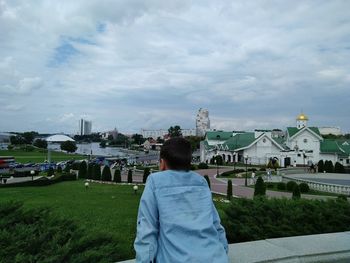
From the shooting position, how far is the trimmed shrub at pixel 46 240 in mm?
3875

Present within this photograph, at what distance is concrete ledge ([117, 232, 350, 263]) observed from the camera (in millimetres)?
4109

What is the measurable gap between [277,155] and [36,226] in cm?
6556

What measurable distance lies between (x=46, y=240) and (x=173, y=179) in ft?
7.17

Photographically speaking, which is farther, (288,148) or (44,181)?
(288,148)

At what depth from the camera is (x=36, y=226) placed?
177 inches

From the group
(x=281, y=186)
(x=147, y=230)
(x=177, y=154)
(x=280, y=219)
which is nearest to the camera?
(x=147, y=230)

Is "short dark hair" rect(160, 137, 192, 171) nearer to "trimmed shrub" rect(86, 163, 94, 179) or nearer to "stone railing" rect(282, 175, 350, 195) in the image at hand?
"stone railing" rect(282, 175, 350, 195)

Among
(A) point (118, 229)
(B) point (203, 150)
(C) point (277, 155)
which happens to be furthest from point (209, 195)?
(B) point (203, 150)

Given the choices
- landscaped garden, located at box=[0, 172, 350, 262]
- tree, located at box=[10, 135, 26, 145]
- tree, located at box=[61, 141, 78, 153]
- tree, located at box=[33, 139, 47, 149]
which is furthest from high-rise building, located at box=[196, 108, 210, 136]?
landscaped garden, located at box=[0, 172, 350, 262]

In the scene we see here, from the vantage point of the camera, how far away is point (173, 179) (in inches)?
110

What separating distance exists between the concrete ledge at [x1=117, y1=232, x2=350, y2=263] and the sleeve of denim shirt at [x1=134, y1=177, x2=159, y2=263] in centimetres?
143

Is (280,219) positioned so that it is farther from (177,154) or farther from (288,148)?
(288,148)

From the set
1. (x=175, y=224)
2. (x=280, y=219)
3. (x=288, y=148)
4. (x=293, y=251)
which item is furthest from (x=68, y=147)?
(x=175, y=224)

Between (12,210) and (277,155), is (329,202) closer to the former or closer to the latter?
(12,210)
